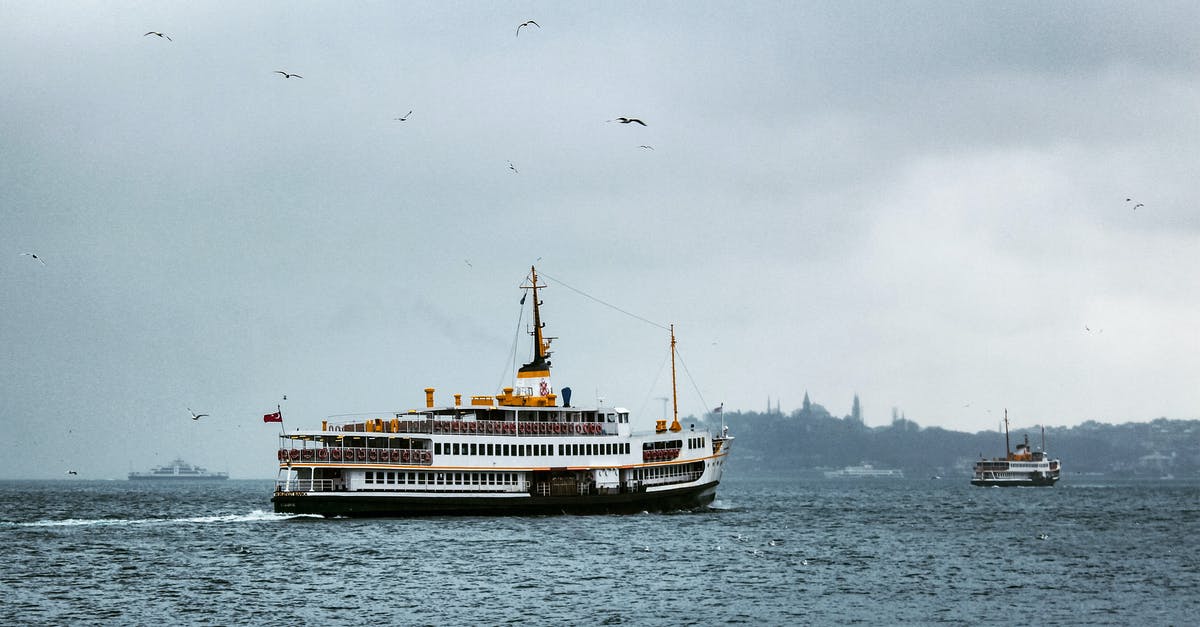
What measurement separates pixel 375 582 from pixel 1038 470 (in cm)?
14541

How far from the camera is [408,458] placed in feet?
228

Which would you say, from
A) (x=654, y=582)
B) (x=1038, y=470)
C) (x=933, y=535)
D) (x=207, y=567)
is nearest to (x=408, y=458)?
(x=207, y=567)

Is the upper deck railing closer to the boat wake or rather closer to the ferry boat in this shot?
the boat wake

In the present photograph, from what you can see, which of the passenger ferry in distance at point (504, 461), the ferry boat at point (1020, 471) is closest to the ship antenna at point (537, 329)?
the passenger ferry in distance at point (504, 461)

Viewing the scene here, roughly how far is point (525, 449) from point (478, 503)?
13.7 ft

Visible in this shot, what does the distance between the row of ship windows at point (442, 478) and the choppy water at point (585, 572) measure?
2.28m

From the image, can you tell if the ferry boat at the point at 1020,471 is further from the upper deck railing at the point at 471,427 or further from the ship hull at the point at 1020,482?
the upper deck railing at the point at 471,427

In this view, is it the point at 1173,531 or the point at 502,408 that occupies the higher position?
the point at 502,408

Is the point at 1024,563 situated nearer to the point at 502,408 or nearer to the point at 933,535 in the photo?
the point at 933,535

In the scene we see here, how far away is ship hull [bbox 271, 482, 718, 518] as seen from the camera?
2670 inches

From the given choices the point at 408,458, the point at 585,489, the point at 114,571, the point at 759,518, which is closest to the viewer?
the point at 114,571

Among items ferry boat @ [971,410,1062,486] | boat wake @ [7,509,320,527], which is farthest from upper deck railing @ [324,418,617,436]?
ferry boat @ [971,410,1062,486]

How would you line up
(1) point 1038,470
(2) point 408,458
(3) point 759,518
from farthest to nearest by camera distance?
(1) point 1038,470
(3) point 759,518
(2) point 408,458

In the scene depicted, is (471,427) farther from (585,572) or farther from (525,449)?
(585,572)
